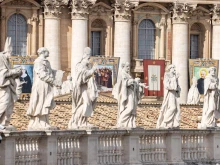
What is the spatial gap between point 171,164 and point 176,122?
149cm

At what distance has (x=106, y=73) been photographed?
3246 inches

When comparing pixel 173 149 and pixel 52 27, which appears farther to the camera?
pixel 52 27

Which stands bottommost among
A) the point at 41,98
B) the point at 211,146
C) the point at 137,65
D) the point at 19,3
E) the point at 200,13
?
the point at 211,146

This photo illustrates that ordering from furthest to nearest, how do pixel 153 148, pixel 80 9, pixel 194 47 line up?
pixel 194 47
pixel 80 9
pixel 153 148

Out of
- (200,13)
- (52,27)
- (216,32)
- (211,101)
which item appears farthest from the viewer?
(200,13)

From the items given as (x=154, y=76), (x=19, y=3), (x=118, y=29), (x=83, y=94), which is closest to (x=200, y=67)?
(x=154, y=76)

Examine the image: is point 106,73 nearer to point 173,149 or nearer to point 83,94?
point 173,149

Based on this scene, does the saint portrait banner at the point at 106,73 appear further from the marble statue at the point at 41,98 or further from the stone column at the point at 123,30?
the marble statue at the point at 41,98

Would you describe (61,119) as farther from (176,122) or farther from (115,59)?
(115,59)

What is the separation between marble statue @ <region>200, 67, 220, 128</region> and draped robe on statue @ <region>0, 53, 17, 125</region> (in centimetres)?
1089

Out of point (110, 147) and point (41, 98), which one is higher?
point (41, 98)

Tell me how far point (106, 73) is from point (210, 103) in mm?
38428

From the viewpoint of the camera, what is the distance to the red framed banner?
→ 275 ft

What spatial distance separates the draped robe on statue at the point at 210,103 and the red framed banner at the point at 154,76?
39.0 meters
